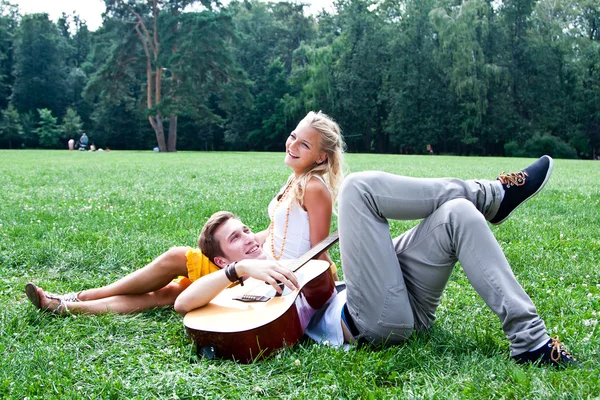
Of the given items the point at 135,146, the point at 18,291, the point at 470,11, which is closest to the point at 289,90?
the point at 135,146

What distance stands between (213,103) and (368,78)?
14.9m

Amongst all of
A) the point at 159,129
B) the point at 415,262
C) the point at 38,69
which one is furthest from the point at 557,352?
the point at 38,69

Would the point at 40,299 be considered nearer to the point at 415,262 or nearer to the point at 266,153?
the point at 415,262

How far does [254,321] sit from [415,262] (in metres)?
0.83

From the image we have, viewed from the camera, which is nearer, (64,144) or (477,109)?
(477,109)

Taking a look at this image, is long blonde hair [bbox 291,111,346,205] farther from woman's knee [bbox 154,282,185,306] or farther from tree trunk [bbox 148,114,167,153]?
tree trunk [bbox 148,114,167,153]

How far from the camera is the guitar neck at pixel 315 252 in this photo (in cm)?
310

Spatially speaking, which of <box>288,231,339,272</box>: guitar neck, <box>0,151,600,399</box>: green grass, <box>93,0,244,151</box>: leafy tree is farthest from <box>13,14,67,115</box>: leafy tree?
<box>288,231,339,272</box>: guitar neck

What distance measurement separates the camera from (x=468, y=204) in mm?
2684

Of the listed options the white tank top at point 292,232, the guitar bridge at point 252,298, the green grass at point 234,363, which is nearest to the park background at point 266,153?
the green grass at point 234,363

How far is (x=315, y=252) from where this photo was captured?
322cm

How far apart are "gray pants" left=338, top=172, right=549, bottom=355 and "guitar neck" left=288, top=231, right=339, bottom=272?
0.34 metres

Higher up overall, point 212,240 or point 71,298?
point 212,240

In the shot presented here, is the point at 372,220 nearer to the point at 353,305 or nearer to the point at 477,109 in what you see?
the point at 353,305
